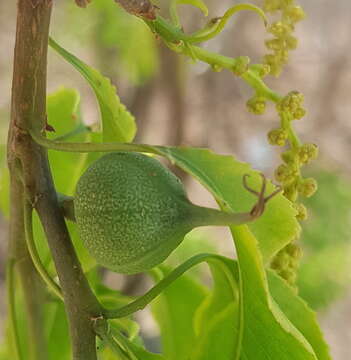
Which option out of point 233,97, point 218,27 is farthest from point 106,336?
point 233,97

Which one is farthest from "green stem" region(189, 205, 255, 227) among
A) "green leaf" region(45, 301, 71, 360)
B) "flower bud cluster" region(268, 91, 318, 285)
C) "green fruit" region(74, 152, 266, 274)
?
"green leaf" region(45, 301, 71, 360)

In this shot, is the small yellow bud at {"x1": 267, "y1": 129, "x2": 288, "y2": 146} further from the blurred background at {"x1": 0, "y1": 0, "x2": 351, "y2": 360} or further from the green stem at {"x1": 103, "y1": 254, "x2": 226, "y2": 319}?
the blurred background at {"x1": 0, "y1": 0, "x2": 351, "y2": 360}

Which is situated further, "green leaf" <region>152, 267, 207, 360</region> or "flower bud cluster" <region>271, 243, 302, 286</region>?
"green leaf" <region>152, 267, 207, 360</region>

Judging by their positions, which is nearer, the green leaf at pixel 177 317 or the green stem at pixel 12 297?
the green stem at pixel 12 297

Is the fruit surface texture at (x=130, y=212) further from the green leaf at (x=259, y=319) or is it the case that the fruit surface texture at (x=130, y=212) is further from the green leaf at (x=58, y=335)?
the green leaf at (x=58, y=335)

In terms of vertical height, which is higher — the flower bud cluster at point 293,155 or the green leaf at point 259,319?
the flower bud cluster at point 293,155

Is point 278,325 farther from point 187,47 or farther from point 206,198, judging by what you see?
point 206,198

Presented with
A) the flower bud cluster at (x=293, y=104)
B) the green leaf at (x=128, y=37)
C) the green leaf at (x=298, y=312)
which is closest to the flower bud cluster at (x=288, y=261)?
the green leaf at (x=298, y=312)
